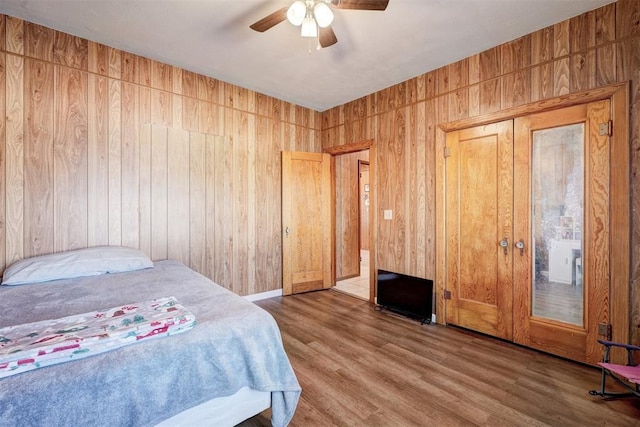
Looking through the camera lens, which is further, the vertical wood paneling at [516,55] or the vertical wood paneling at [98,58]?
the vertical wood paneling at [98,58]

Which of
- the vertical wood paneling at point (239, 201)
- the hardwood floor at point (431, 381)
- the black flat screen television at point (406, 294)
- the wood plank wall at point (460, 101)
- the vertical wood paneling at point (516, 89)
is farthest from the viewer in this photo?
the vertical wood paneling at point (239, 201)

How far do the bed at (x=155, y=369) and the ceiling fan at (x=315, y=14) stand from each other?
201 centimetres

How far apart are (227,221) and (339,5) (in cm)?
279

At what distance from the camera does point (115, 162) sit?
297 cm

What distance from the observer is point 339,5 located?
1916mm

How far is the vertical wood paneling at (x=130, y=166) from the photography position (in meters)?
3.02

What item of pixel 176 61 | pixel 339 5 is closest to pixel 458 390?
pixel 339 5

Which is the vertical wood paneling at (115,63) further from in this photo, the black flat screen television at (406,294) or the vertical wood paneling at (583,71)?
the vertical wood paneling at (583,71)

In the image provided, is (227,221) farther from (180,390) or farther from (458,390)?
(458,390)

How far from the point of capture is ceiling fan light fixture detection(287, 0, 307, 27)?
6.39ft

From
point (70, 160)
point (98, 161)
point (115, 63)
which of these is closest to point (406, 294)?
point (98, 161)

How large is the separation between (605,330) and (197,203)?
4152mm

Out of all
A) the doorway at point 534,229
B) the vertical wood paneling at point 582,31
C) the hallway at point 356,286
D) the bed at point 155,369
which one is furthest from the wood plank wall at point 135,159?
the vertical wood paneling at point 582,31

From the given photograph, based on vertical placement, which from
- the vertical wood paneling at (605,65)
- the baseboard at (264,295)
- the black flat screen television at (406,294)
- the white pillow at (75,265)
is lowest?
the baseboard at (264,295)
